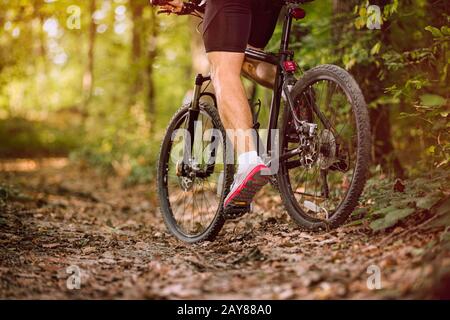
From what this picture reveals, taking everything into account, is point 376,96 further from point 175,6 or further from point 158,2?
point 158,2

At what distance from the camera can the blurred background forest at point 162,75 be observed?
3930mm

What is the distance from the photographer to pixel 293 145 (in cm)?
344

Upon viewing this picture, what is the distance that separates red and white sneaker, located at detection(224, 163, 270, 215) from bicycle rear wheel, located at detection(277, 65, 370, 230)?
27 centimetres

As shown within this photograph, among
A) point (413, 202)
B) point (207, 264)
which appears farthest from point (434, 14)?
point (207, 264)

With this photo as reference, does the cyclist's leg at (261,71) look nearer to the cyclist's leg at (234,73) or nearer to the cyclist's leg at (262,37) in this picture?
the cyclist's leg at (262,37)

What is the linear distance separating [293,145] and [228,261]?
37.2 inches

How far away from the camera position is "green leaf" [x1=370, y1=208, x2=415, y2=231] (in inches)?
111

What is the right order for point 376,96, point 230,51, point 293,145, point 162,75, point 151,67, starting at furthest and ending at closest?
point 162,75 → point 151,67 → point 376,96 → point 293,145 → point 230,51

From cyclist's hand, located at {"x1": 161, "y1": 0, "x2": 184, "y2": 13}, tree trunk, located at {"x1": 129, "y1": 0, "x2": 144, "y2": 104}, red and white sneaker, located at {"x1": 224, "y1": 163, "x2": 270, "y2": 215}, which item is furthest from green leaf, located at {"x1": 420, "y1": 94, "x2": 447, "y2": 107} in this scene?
tree trunk, located at {"x1": 129, "y1": 0, "x2": 144, "y2": 104}

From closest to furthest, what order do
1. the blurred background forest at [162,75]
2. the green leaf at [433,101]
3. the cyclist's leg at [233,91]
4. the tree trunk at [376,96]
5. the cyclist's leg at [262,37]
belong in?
the cyclist's leg at [233,91], the green leaf at [433,101], the cyclist's leg at [262,37], the blurred background forest at [162,75], the tree trunk at [376,96]

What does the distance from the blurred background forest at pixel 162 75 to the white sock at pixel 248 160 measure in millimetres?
1002

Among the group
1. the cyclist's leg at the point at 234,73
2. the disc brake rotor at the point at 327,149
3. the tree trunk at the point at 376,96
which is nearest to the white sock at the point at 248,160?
the cyclist's leg at the point at 234,73

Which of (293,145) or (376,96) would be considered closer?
(293,145)

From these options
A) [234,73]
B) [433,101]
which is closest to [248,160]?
[234,73]
